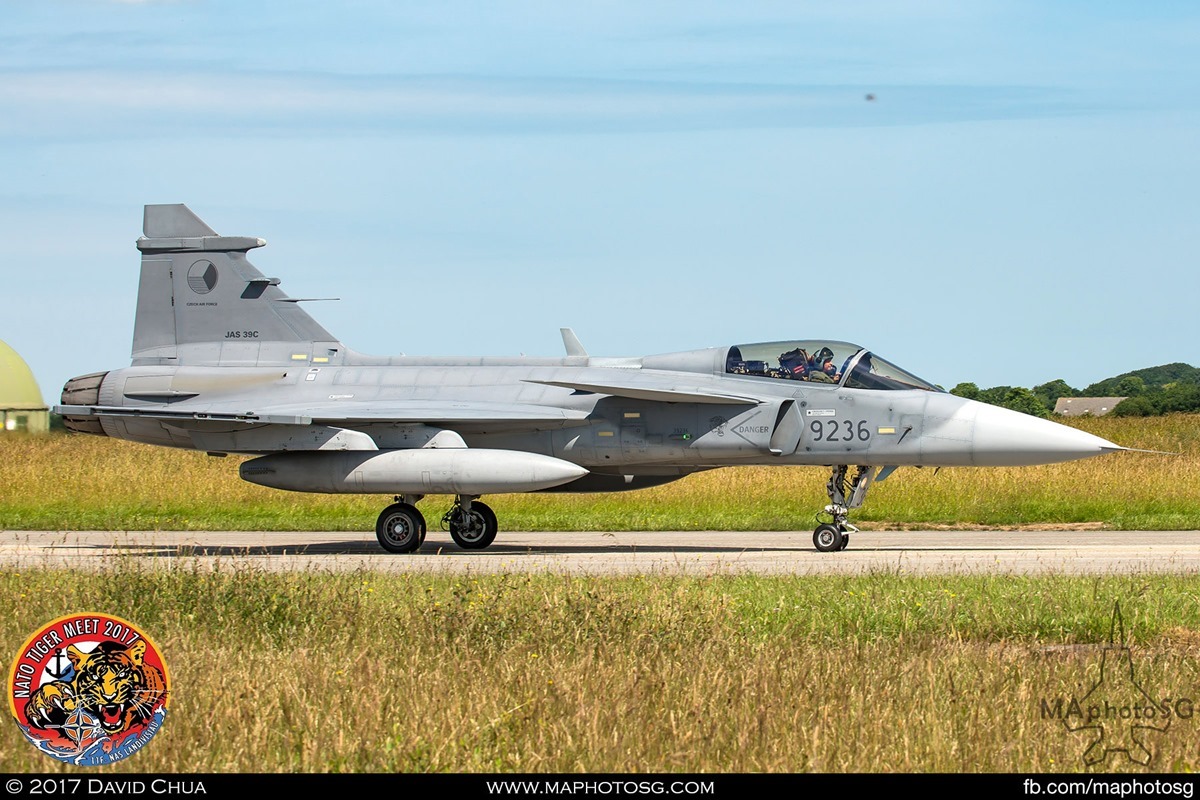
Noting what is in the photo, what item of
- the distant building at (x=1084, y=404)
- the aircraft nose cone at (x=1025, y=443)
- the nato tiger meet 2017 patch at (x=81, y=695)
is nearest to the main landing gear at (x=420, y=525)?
the aircraft nose cone at (x=1025, y=443)

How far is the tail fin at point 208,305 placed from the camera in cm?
1898

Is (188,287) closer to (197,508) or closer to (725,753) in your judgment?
(197,508)

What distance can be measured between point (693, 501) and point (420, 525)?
8070mm

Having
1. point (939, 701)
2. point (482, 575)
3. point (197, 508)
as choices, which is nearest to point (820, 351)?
point (482, 575)

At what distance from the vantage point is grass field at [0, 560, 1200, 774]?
233 inches

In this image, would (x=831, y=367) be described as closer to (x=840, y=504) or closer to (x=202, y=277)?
(x=840, y=504)

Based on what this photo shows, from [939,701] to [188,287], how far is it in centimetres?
1476

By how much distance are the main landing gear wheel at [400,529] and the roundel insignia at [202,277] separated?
4.54 meters

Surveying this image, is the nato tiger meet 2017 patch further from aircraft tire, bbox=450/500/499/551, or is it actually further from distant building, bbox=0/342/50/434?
distant building, bbox=0/342/50/434

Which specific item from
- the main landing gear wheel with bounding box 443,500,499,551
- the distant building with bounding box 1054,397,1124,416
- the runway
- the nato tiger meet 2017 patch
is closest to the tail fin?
the runway

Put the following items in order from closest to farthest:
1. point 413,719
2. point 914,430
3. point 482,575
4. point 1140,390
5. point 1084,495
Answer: point 413,719
point 482,575
point 914,430
point 1084,495
point 1140,390

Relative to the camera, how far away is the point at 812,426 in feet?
54.0

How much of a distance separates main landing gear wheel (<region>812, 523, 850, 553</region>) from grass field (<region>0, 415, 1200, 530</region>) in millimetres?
4396

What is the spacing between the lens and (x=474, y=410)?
17.2 meters
